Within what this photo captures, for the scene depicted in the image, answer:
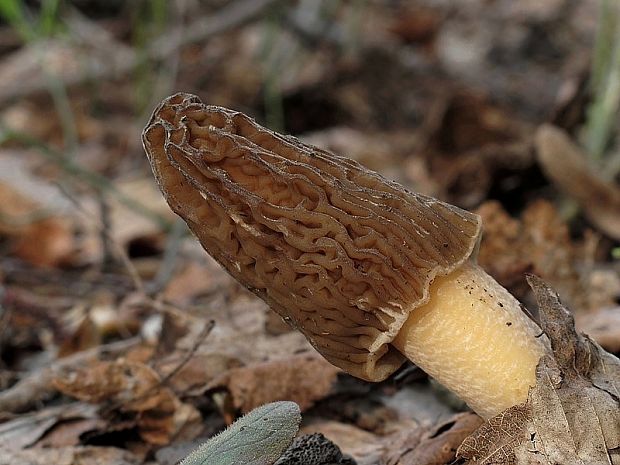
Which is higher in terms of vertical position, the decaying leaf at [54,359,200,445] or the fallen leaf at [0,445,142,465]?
the decaying leaf at [54,359,200,445]

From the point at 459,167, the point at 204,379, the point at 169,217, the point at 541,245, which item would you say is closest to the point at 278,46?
the point at 169,217

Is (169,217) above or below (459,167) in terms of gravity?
below

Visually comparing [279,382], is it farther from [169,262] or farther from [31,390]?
[169,262]

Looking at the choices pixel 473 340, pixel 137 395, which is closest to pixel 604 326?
pixel 473 340

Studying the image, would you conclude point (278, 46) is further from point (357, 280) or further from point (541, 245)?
point (357, 280)

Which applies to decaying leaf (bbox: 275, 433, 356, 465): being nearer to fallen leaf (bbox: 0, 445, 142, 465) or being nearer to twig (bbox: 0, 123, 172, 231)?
fallen leaf (bbox: 0, 445, 142, 465)

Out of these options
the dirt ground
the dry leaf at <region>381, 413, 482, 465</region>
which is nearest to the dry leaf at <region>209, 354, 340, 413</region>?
the dirt ground

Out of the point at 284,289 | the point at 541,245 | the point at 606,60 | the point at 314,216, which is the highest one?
the point at 606,60
